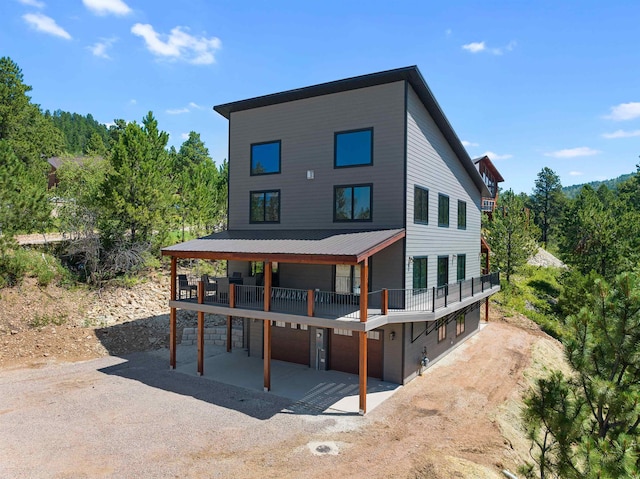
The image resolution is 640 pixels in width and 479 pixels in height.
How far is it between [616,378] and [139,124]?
27.8m

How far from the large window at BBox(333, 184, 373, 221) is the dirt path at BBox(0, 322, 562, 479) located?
6.68 m

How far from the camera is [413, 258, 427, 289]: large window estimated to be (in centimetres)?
1542

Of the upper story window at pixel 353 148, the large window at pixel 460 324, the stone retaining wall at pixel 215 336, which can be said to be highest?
the upper story window at pixel 353 148

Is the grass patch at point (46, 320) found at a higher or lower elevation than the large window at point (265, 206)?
lower

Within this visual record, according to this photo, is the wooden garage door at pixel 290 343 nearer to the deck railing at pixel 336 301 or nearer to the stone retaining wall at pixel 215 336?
the deck railing at pixel 336 301

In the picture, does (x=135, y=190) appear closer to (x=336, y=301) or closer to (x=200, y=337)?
(x=200, y=337)

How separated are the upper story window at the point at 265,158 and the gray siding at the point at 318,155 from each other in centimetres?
23

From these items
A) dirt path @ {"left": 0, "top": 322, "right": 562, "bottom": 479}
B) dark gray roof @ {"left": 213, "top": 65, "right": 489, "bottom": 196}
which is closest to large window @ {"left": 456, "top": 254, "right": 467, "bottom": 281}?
dark gray roof @ {"left": 213, "top": 65, "right": 489, "bottom": 196}

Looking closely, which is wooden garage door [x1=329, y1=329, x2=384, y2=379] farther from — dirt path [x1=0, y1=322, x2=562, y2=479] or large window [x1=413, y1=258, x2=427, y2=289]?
large window [x1=413, y1=258, x2=427, y2=289]

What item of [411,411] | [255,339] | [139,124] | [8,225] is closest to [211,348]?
[255,339]

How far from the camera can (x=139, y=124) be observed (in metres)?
26.3

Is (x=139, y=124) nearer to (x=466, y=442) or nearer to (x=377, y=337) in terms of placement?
(x=377, y=337)

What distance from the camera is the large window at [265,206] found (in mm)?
17703

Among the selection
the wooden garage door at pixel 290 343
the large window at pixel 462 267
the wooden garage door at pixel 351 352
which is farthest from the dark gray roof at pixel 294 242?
the large window at pixel 462 267
